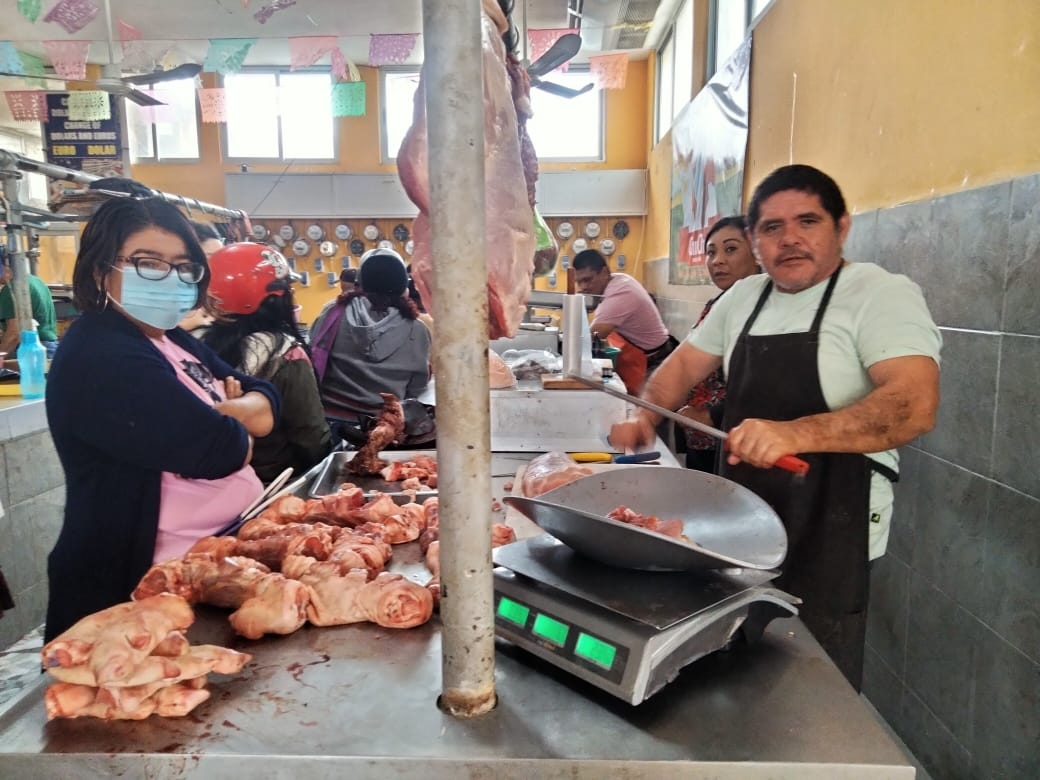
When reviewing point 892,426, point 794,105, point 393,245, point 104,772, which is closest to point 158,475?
point 104,772

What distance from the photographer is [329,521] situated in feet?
6.49

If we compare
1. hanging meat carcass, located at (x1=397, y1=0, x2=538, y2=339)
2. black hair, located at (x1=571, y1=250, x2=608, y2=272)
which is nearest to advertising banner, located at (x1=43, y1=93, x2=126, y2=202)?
black hair, located at (x1=571, y1=250, x2=608, y2=272)

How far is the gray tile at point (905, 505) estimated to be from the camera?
2.59 meters

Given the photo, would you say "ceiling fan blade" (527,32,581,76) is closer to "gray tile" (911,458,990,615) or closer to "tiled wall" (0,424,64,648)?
"gray tile" (911,458,990,615)

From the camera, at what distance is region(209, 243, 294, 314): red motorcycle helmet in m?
2.68

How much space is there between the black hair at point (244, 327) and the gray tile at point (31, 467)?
1354 millimetres

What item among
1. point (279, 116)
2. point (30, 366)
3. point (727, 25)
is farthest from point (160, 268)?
point (279, 116)

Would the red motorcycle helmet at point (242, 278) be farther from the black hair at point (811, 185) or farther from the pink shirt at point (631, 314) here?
the pink shirt at point (631, 314)

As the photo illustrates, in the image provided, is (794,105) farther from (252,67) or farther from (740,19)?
(252,67)

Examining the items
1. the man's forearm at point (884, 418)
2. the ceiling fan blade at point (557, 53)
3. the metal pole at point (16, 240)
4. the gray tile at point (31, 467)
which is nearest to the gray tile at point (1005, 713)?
the man's forearm at point (884, 418)

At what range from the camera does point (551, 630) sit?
1.12m

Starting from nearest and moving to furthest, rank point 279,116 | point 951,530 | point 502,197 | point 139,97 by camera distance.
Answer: point 502,197 → point 951,530 → point 139,97 → point 279,116

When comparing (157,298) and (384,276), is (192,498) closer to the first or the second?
(157,298)

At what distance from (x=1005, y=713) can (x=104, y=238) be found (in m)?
2.86
